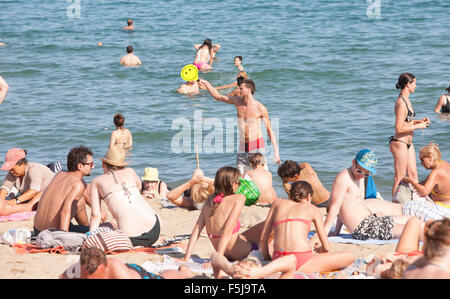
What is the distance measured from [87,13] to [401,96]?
77.5 feet

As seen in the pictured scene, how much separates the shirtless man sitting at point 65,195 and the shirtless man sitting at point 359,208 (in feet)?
8.13

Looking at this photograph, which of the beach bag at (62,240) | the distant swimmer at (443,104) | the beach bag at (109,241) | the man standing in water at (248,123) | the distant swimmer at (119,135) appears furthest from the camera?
the distant swimmer at (443,104)

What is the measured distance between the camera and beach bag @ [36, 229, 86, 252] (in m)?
6.16

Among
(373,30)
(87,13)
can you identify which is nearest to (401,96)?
(373,30)

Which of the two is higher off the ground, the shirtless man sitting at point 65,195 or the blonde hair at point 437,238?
the blonde hair at point 437,238

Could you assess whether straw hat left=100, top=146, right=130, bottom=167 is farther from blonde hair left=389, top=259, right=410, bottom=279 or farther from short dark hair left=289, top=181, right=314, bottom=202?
blonde hair left=389, top=259, right=410, bottom=279

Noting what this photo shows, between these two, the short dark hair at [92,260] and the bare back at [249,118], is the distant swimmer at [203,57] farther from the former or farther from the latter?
the short dark hair at [92,260]

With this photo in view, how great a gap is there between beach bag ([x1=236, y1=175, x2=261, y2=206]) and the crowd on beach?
1cm

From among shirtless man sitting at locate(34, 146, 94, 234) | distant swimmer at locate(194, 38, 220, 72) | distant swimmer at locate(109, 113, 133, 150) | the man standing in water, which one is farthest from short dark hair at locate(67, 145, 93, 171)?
distant swimmer at locate(194, 38, 220, 72)

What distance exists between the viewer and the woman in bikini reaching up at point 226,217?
5.52 m

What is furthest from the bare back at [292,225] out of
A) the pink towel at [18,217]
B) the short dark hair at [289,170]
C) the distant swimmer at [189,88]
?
the distant swimmer at [189,88]
